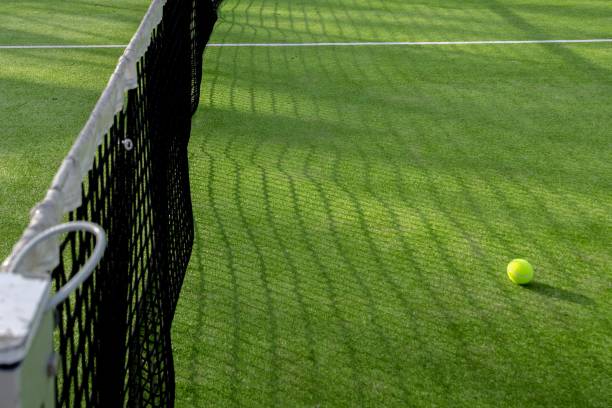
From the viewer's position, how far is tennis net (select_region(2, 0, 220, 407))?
182 cm

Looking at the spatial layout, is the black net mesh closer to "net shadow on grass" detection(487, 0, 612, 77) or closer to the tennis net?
the tennis net

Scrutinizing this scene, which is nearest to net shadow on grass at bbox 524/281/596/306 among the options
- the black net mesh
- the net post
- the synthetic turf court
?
the synthetic turf court

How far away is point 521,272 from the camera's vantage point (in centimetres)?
388

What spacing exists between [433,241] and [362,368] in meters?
1.29

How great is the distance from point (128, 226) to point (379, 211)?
2357 mm

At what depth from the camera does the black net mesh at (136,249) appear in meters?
2.08

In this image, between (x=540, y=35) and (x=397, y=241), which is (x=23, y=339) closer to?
(x=397, y=241)

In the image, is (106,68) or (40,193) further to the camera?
(106,68)

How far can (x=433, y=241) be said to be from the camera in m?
4.35

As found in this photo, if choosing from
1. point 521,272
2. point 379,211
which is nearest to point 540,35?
point 379,211

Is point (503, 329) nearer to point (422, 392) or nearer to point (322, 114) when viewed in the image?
point (422, 392)

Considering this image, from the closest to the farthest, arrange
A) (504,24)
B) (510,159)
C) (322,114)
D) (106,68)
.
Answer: (510,159), (322,114), (106,68), (504,24)

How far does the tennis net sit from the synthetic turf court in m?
0.25

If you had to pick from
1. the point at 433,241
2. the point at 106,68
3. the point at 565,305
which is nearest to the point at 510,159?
the point at 433,241
